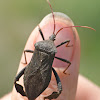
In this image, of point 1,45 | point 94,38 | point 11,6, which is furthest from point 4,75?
point 94,38

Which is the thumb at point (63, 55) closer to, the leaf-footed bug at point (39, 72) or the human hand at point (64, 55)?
the human hand at point (64, 55)

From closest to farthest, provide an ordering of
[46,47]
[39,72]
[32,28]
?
[39,72], [46,47], [32,28]

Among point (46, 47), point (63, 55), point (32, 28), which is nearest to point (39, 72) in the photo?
point (46, 47)

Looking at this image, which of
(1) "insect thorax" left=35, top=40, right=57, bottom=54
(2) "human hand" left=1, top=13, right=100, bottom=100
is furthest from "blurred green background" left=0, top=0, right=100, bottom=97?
(1) "insect thorax" left=35, top=40, right=57, bottom=54

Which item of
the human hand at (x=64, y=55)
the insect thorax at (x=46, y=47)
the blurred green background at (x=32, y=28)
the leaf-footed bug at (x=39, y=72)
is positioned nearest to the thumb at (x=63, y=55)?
the human hand at (x=64, y=55)

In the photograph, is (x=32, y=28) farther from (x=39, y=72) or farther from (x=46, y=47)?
(x=39, y=72)

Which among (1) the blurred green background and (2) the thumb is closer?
(2) the thumb

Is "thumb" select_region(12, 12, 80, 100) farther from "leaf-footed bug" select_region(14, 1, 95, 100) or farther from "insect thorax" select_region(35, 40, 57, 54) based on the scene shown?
"insect thorax" select_region(35, 40, 57, 54)
